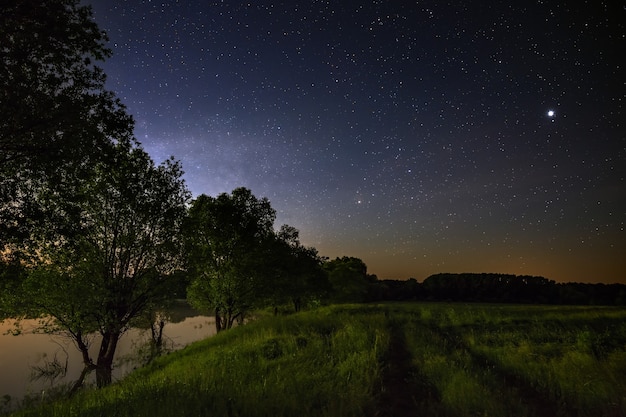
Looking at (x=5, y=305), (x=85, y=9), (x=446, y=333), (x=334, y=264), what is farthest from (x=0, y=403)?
(x=334, y=264)

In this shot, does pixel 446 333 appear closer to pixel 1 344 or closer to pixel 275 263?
pixel 275 263

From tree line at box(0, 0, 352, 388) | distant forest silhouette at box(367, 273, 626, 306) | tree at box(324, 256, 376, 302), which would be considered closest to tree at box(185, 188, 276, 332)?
tree line at box(0, 0, 352, 388)

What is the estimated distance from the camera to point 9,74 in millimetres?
10414

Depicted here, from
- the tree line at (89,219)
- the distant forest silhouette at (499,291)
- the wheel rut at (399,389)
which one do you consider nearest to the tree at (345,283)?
the distant forest silhouette at (499,291)

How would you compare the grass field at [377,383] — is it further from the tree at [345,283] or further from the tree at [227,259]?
the tree at [345,283]

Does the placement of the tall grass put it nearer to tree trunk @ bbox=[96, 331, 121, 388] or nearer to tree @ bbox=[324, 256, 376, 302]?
→ tree trunk @ bbox=[96, 331, 121, 388]

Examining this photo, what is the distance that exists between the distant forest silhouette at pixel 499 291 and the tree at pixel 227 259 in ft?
265

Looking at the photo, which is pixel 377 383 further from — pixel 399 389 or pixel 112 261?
pixel 112 261

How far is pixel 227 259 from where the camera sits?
31.0 m

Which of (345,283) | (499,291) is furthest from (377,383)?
(499,291)

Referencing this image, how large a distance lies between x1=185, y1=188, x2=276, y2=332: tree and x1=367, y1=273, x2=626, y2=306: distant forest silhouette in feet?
265

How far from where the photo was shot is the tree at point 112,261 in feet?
58.5

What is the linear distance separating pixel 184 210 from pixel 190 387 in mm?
15310

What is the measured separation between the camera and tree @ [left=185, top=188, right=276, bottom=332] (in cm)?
3000
